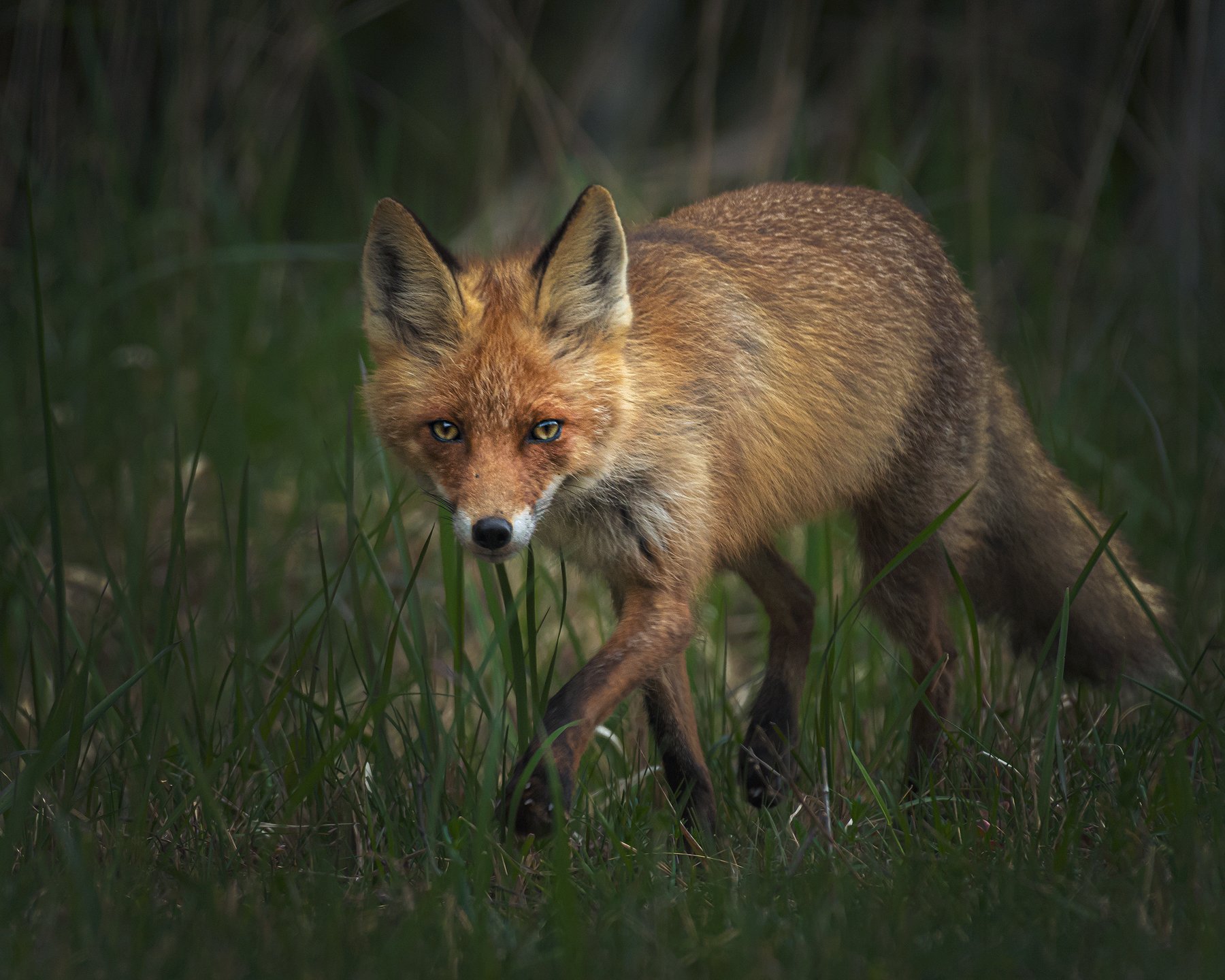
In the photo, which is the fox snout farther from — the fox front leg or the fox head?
the fox front leg

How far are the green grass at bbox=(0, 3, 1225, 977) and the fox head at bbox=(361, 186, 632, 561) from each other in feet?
1.08

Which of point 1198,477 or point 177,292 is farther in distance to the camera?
point 177,292

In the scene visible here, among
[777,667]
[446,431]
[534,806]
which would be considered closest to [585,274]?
[446,431]

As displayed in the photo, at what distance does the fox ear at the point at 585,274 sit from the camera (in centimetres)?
323

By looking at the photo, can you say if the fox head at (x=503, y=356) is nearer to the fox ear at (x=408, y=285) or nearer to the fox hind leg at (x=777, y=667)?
the fox ear at (x=408, y=285)

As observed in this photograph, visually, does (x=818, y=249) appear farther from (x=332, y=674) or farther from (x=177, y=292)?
(x=177, y=292)

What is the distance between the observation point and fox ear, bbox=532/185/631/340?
3227 mm

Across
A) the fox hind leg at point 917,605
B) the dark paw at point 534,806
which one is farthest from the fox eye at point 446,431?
the fox hind leg at point 917,605

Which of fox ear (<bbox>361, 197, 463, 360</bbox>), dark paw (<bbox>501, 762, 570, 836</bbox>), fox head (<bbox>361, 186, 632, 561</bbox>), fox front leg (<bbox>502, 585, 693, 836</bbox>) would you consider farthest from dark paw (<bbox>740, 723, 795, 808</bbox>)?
fox ear (<bbox>361, 197, 463, 360</bbox>)

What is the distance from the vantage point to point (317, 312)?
23.6 ft

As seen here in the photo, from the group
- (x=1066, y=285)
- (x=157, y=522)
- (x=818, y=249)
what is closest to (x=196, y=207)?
(x=157, y=522)

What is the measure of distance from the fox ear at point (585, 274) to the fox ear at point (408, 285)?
0.24 m

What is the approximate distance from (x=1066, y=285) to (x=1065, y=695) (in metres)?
2.84

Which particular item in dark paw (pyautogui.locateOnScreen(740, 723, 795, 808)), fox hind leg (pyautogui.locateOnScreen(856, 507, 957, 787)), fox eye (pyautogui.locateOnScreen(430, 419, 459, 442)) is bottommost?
dark paw (pyautogui.locateOnScreen(740, 723, 795, 808))
